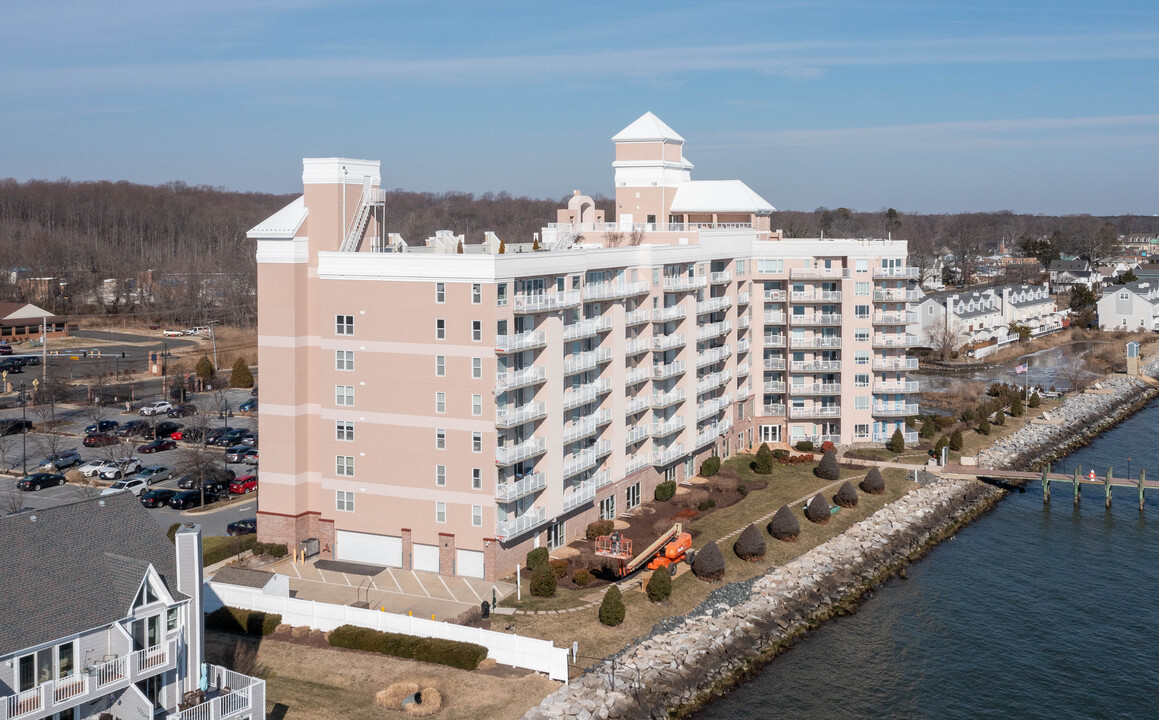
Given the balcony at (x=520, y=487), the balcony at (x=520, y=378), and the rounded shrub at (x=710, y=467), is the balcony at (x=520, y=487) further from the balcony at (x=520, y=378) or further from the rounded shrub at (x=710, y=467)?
the rounded shrub at (x=710, y=467)

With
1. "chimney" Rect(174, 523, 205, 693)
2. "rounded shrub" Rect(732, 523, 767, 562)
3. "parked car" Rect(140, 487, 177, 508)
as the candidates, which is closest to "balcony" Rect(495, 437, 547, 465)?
"rounded shrub" Rect(732, 523, 767, 562)

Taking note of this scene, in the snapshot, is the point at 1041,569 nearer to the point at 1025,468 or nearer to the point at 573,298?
the point at 1025,468

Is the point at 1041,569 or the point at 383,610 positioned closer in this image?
the point at 383,610

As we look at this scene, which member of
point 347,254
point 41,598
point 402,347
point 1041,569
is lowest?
point 1041,569

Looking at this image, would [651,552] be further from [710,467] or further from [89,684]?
[89,684]

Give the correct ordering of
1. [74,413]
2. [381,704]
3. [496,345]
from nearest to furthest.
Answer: [381,704]
[496,345]
[74,413]

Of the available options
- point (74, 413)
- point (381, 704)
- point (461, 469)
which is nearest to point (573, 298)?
point (461, 469)

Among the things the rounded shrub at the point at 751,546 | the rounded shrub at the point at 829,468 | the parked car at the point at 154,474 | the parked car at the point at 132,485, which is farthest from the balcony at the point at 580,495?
the parked car at the point at 154,474
